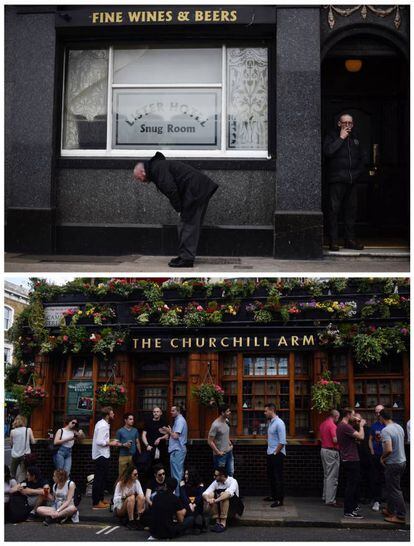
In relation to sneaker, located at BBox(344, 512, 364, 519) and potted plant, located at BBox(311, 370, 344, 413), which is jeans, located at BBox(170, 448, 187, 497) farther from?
sneaker, located at BBox(344, 512, 364, 519)

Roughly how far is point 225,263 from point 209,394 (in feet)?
7.79

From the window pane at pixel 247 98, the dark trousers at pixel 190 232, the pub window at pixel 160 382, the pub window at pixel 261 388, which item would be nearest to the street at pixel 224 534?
the pub window at pixel 261 388

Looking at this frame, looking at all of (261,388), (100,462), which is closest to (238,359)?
(261,388)

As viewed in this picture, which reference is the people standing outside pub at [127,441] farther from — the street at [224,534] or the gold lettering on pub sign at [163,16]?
the gold lettering on pub sign at [163,16]

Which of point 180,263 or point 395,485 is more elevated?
point 180,263

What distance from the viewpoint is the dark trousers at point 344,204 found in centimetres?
1425

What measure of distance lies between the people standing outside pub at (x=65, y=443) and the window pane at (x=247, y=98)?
6411mm

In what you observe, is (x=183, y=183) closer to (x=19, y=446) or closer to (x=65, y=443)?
(x=65, y=443)

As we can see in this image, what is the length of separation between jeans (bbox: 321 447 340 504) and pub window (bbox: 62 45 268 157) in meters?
6.09

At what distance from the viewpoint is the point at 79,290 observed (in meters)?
14.1

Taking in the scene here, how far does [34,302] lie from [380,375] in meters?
6.63

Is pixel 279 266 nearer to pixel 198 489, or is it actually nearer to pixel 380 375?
pixel 380 375

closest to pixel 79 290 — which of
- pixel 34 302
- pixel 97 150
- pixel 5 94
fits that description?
pixel 34 302

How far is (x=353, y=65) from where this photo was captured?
1550cm
